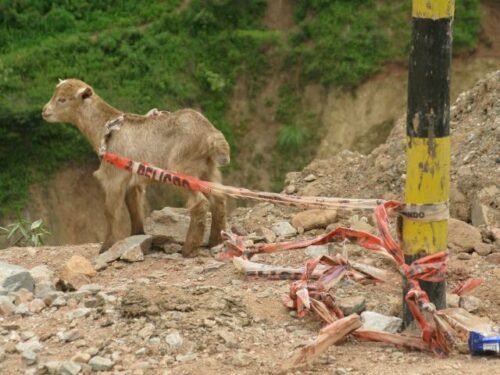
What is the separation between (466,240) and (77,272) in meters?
3.58

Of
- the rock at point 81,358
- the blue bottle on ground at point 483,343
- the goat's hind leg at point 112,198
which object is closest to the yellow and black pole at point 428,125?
the blue bottle on ground at point 483,343

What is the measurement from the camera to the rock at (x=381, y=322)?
6.52 meters

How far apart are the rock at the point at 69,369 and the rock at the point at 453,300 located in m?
2.75

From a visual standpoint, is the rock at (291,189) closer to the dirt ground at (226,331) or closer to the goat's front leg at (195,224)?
the goat's front leg at (195,224)

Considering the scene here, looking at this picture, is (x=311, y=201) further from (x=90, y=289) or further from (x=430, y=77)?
(x=90, y=289)

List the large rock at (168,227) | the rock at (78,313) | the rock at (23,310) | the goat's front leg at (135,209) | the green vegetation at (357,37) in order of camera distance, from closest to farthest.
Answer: the rock at (78,313) → the rock at (23,310) → the large rock at (168,227) → the goat's front leg at (135,209) → the green vegetation at (357,37)

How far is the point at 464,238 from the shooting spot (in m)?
8.37

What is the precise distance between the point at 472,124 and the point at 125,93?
49.0ft

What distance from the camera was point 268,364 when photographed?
5.96 meters

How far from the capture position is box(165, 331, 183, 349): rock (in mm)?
6148

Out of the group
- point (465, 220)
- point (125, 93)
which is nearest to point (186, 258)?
point (465, 220)

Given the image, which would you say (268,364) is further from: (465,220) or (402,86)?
(402,86)

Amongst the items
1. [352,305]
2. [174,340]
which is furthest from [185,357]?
[352,305]

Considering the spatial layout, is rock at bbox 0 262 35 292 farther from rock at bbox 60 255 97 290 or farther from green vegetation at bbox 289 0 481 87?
green vegetation at bbox 289 0 481 87
